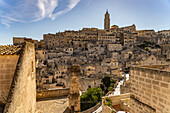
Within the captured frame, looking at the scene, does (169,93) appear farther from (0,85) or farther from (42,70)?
(42,70)

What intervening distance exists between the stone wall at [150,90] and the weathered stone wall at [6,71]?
17.1 ft

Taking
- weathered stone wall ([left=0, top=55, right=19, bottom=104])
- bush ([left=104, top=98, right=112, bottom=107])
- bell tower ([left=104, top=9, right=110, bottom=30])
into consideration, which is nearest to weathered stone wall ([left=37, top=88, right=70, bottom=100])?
bush ([left=104, top=98, right=112, bottom=107])

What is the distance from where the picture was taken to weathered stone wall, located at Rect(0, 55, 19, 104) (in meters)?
3.95

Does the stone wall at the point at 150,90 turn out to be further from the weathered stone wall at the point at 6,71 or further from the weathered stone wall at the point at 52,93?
the weathered stone wall at the point at 52,93

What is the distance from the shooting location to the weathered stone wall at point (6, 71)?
3947mm

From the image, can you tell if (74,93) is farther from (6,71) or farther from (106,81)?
(106,81)

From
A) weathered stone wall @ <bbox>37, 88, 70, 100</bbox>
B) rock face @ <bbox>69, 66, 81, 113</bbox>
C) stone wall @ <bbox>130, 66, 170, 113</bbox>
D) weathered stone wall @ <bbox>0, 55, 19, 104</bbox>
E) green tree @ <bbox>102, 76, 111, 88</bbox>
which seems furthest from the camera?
green tree @ <bbox>102, 76, 111, 88</bbox>

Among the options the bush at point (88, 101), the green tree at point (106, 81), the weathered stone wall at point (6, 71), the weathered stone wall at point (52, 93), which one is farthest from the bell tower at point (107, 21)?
the weathered stone wall at point (6, 71)

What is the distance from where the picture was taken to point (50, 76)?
28.2 m

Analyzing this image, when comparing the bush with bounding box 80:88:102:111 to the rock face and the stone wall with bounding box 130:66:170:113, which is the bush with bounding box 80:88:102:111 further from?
the stone wall with bounding box 130:66:170:113

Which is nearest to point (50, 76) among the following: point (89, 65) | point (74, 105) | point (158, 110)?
point (89, 65)

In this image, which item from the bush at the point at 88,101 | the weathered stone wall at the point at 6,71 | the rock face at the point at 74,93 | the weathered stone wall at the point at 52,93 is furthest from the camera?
the bush at the point at 88,101

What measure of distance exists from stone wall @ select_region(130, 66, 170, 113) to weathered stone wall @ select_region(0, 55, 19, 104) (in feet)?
17.1

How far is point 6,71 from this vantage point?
3.98 metres
